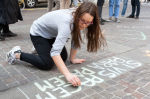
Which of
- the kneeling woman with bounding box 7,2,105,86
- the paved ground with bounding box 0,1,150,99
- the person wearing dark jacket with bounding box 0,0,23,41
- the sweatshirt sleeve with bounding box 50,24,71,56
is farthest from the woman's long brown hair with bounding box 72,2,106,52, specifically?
the person wearing dark jacket with bounding box 0,0,23,41

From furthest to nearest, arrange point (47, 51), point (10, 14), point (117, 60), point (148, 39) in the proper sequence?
1. point (148, 39)
2. point (10, 14)
3. point (117, 60)
4. point (47, 51)

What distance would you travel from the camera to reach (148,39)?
4.66 metres

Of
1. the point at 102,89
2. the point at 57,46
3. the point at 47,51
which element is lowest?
the point at 102,89

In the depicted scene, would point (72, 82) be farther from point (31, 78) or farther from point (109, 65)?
point (109, 65)

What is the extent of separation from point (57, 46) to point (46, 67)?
65 centimetres

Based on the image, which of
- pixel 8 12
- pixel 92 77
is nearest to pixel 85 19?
pixel 92 77

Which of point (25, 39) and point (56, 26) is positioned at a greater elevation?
point (56, 26)

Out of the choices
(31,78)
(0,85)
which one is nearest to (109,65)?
(31,78)

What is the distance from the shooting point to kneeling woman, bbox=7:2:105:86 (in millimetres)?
2316

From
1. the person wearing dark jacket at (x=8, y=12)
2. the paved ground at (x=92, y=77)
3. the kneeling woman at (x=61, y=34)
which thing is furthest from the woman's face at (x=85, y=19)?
the person wearing dark jacket at (x=8, y=12)

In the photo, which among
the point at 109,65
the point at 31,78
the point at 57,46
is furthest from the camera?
the point at 109,65

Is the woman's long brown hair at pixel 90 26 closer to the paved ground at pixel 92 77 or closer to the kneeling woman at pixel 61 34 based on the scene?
the kneeling woman at pixel 61 34

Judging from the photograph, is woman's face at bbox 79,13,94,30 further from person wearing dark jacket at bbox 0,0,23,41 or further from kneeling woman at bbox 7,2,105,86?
person wearing dark jacket at bbox 0,0,23,41

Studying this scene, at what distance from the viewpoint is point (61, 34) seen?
2.35 meters
